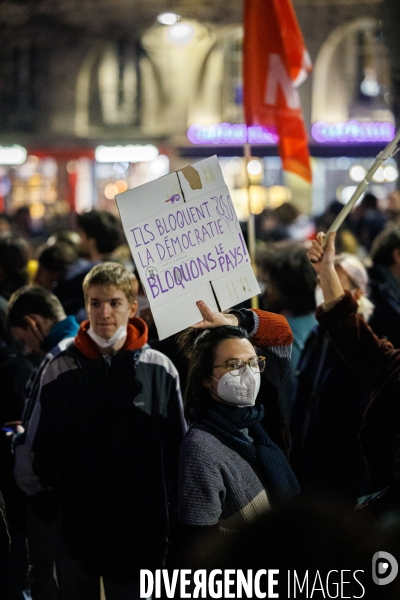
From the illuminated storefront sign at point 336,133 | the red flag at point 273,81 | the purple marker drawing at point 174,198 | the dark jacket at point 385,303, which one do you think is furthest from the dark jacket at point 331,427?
the illuminated storefront sign at point 336,133

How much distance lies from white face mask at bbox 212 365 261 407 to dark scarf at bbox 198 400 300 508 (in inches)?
1.3

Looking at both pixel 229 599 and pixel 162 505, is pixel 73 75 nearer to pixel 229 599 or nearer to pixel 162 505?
pixel 162 505

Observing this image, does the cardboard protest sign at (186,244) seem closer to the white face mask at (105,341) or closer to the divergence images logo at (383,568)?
the white face mask at (105,341)

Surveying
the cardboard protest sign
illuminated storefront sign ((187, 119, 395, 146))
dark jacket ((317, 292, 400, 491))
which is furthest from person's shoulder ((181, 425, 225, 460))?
illuminated storefront sign ((187, 119, 395, 146))

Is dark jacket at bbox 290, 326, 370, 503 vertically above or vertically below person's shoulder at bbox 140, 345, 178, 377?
below

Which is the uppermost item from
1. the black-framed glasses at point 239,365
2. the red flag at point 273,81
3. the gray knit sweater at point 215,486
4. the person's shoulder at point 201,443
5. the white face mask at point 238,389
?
the red flag at point 273,81

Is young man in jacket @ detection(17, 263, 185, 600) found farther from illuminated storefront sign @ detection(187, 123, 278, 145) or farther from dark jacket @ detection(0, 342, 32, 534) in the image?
illuminated storefront sign @ detection(187, 123, 278, 145)

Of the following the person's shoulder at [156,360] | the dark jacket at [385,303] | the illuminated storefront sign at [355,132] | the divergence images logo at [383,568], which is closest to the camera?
the divergence images logo at [383,568]

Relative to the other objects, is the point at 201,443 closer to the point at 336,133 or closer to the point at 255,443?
the point at 255,443

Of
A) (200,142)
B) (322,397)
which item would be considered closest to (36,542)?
(322,397)

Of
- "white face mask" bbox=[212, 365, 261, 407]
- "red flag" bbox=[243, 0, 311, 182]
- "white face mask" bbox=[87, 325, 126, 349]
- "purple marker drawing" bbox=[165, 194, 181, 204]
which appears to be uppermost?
"red flag" bbox=[243, 0, 311, 182]

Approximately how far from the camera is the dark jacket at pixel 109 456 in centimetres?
368

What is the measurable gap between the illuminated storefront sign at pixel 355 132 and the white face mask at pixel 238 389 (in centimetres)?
2091

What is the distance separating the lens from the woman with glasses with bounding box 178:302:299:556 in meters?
2.98
